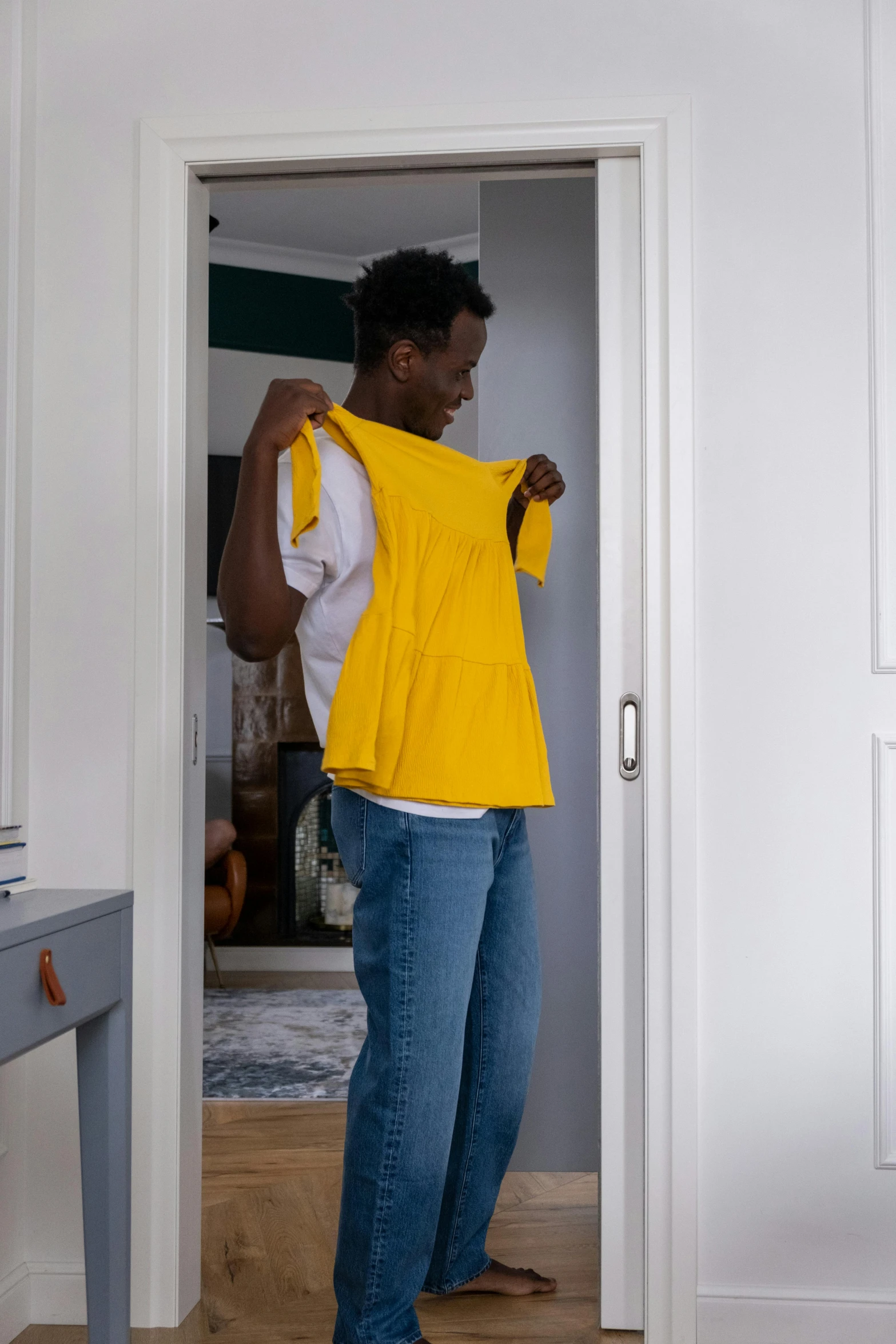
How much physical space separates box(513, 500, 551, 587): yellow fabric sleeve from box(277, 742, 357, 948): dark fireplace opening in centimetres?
298

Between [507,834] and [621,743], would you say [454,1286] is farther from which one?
[621,743]

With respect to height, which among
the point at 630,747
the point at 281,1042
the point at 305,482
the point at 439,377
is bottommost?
the point at 281,1042

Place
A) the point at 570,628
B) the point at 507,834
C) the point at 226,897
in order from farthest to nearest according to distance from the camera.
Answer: the point at 226,897
the point at 570,628
the point at 507,834

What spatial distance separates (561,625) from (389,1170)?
123 cm

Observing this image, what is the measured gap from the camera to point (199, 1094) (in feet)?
6.49

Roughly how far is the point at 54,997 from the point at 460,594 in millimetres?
785

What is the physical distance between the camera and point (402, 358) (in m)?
1.79

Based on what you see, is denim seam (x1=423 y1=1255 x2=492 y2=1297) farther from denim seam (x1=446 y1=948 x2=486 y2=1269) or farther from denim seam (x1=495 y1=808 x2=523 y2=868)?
denim seam (x1=495 y1=808 x2=523 y2=868)

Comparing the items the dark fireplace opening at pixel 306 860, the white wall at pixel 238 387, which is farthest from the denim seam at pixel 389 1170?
the white wall at pixel 238 387

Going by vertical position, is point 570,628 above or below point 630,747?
above

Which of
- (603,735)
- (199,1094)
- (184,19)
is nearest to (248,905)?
(199,1094)

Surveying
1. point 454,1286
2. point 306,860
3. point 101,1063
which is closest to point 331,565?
point 101,1063

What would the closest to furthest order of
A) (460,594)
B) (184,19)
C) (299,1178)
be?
(460,594), (184,19), (299,1178)

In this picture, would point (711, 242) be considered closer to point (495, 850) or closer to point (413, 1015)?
point (495, 850)
